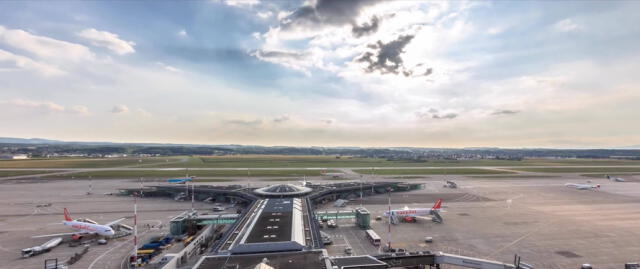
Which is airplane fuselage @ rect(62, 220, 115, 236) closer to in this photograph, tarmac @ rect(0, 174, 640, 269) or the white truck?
tarmac @ rect(0, 174, 640, 269)

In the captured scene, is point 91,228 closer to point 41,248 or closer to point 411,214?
point 41,248

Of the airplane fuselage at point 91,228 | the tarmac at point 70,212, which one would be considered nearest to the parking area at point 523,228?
the tarmac at point 70,212

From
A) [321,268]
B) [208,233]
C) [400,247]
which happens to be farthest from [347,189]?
Result: [321,268]

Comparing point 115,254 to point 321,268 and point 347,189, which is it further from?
point 347,189

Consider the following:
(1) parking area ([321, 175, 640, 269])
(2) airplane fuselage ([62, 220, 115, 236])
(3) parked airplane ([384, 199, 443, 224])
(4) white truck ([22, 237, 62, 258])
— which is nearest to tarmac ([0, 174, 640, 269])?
(1) parking area ([321, 175, 640, 269])

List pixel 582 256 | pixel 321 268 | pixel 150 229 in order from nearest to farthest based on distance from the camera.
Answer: pixel 321 268
pixel 582 256
pixel 150 229

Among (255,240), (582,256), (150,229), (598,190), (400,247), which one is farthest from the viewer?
(598,190)

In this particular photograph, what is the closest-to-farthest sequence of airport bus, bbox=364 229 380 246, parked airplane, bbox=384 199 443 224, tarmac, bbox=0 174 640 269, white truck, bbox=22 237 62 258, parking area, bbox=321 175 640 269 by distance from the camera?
white truck, bbox=22 237 62 258
tarmac, bbox=0 174 640 269
parking area, bbox=321 175 640 269
airport bus, bbox=364 229 380 246
parked airplane, bbox=384 199 443 224

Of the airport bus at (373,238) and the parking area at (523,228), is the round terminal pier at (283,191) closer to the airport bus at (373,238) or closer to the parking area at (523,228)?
the parking area at (523,228)

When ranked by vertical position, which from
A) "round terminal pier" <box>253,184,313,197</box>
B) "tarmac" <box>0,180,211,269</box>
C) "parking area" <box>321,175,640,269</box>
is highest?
"round terminal pier" <box>253,184,313,197</box>
